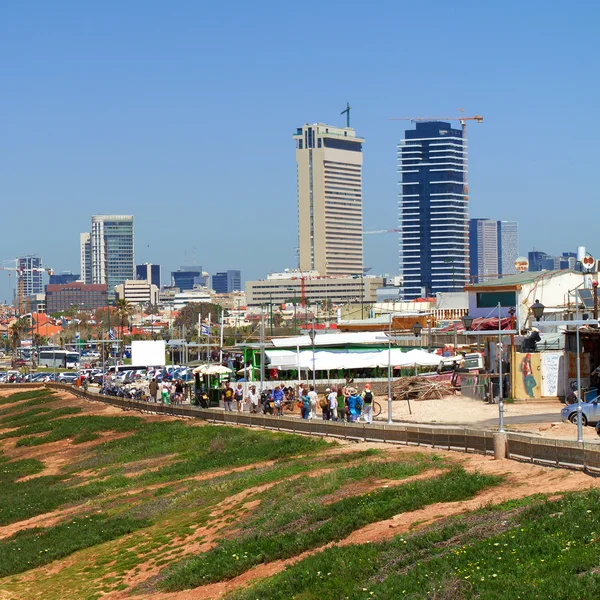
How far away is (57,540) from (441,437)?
10.5m

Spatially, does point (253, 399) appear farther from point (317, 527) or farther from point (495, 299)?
point (317, 527)

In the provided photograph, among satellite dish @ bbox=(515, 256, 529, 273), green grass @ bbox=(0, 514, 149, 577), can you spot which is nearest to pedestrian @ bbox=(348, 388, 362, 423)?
green grass @ bbox=(0, 514, 149, 577)

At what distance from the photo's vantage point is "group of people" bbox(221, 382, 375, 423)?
4006 centimetres

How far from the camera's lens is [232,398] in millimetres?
51094

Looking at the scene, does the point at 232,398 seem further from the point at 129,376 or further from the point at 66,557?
the point at 129,376

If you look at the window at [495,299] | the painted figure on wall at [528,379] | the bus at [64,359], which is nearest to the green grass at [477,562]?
the painted figure on wall at [528,379]

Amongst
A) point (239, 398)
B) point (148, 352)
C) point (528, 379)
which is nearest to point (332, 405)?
point (239, 398)

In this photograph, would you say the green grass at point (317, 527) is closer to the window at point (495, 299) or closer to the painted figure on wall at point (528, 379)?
the painted figure on wall at point (528, 379)

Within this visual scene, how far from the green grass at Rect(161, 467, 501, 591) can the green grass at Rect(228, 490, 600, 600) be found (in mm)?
1655

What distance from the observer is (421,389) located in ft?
180

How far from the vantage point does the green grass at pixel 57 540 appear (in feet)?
87.2

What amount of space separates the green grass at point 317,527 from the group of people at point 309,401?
53.3ft

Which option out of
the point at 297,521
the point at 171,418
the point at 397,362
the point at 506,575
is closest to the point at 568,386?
the point at 397,362

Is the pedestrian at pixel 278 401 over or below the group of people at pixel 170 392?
over
